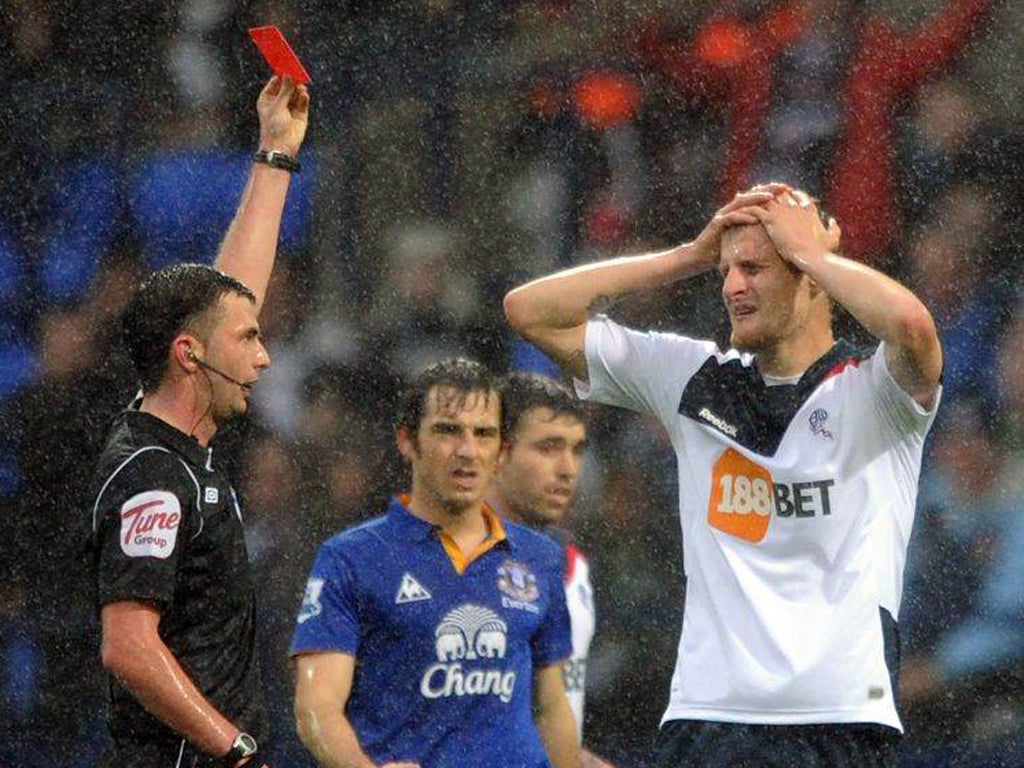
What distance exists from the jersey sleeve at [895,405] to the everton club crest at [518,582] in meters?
1.37

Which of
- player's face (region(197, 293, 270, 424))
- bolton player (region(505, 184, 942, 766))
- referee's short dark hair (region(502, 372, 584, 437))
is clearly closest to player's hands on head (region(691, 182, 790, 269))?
bolton player (region(505, 184, 942, 766))

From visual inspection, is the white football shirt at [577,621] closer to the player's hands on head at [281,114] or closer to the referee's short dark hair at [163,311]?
the player's hands on head at [281,114]

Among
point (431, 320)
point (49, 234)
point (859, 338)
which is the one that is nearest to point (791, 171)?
point (859, 338)

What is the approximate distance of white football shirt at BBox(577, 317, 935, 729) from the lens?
3.75 meters

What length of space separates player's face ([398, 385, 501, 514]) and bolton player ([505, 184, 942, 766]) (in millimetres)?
938

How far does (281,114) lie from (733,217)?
1.26 metres

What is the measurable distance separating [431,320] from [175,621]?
3584mm

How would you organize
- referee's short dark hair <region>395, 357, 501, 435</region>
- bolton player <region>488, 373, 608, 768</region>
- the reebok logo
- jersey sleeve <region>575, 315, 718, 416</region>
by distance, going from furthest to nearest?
bolton player <region>488, 373, 608, 768</region> < referee's short dark hair <region>395, 357, 501, 435</region> < jersey sleeve <region>575, 315, 718, 416</region> < the reebok logo

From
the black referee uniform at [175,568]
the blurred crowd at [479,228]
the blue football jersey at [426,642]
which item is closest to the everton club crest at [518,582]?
the blue football jersey at [426,642]

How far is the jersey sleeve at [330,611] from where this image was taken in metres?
4.69

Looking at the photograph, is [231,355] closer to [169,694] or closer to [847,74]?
[169,694]

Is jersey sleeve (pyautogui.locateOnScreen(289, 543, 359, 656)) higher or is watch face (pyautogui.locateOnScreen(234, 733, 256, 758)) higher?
jersey sleeve (pyautogui.locateOnScreen(289, 543, 359, 656))

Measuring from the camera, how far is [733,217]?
4.09m

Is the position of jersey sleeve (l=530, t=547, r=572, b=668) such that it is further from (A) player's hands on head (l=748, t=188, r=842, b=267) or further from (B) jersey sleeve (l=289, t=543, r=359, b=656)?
(A) player's hands on head (l=748, t=188, r=842, b=267)
